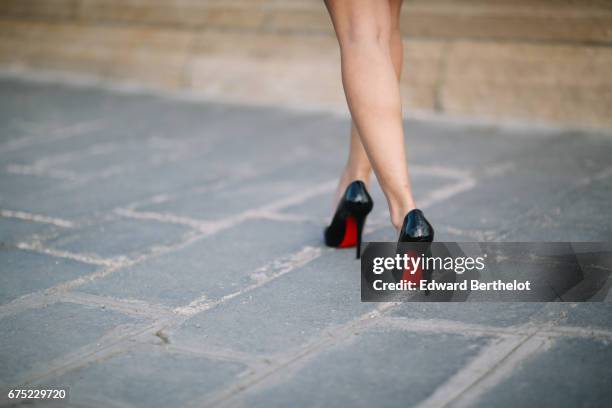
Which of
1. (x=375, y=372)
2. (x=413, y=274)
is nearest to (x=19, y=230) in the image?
(x=413, y=274)

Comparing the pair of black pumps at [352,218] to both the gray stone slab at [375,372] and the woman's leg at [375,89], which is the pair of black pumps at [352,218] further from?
the gray stone slab at [375,372]

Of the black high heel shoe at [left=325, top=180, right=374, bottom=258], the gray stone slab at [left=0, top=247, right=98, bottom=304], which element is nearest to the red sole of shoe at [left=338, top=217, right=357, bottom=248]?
the black high heel shoe at [left=325, top=180, right=374, bottom=258]

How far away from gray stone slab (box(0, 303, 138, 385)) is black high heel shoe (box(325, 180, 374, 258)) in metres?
0.71

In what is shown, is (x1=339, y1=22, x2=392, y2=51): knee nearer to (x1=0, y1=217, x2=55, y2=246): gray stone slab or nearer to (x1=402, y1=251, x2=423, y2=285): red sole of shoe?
(x1=402, y1=251, x2=423, y2=285): red sole of shoe

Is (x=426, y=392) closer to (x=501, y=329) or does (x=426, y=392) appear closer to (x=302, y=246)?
(x=501, y=329)

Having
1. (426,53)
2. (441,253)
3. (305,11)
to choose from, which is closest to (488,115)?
(426,53)

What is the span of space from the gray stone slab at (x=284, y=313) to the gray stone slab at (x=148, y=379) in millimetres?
107

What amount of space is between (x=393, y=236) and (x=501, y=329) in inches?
31.2

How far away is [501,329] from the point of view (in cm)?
205

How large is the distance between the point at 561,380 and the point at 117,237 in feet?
5.19

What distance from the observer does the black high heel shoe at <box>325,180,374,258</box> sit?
257cm

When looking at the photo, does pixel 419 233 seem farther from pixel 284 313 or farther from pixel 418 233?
pixel 284 313

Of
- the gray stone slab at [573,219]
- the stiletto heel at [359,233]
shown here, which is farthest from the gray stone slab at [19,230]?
the gray stone slab at [573,219]

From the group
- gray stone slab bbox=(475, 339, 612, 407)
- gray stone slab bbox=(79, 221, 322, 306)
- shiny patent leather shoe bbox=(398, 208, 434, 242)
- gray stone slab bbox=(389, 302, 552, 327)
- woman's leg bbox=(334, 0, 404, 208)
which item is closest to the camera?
gray stone slab bbox=(475, 339, 612, 407)
